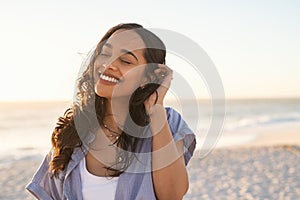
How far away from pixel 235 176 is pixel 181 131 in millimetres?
6894

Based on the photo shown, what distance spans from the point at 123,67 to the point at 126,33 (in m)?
0.18

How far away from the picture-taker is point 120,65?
214cm

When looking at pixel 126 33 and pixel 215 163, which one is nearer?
pixel 126 33

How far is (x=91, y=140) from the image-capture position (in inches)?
92.4

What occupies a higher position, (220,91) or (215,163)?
(220,91)

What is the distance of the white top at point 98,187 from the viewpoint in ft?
7.20

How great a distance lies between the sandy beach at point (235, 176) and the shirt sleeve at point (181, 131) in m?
4.77

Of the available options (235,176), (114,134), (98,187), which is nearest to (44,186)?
(98,187)

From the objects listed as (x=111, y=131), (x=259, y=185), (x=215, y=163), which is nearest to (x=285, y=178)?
(x=259, y=185)

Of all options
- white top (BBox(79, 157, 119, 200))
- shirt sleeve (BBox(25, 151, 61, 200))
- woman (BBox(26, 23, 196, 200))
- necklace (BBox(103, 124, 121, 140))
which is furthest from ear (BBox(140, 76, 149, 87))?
shirt sleeve (BBox(25, 151, 61, 200))

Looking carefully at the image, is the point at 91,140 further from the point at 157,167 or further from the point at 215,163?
the point at 215,163

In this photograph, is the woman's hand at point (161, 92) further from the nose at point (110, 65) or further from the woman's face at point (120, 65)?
the nose at point (110, 65)

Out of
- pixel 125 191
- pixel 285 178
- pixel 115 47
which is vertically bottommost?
pixel 285 178

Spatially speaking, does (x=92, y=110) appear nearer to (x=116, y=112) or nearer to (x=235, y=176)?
(x=116, y=112)
